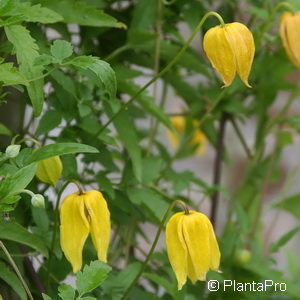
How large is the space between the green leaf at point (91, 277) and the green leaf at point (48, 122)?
26 cm

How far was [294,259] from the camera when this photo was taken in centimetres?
183

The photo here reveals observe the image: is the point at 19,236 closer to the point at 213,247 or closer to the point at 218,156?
the point at 213,247

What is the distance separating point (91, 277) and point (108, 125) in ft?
1.12

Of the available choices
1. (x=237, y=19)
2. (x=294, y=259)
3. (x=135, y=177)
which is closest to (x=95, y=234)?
(x=135, y=177)

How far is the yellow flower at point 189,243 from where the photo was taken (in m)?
0.89

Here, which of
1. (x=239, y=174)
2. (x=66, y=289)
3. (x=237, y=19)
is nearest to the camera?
(x=66, y=289)

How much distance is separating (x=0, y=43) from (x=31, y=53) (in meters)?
0.13

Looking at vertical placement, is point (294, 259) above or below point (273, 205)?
below

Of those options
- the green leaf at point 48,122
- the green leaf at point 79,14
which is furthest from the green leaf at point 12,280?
the green leaf at point 79,14

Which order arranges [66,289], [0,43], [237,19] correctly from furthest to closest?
[237,19]
[0,43]
[66,289]

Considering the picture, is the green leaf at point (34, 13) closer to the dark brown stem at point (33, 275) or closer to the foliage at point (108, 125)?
the foliage at point (108, 125)

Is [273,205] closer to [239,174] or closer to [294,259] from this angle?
[294,259]

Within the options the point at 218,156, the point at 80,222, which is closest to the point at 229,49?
the point at 80,222

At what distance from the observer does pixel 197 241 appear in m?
0.89
